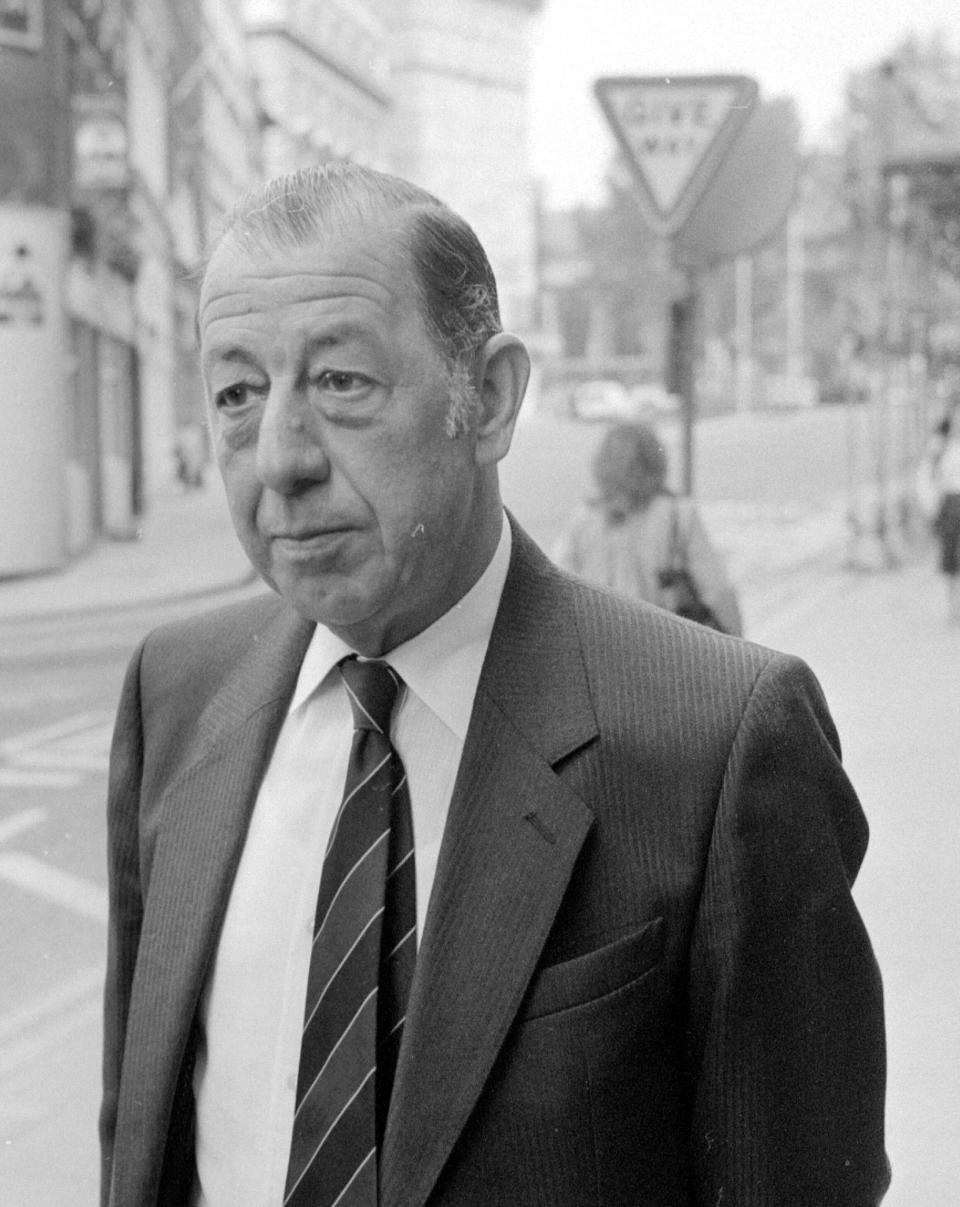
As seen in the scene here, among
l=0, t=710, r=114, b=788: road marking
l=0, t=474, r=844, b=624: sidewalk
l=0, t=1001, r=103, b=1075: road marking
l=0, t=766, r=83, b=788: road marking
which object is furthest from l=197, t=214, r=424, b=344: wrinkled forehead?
l=0, t=474, r=844, b=624: sidewalk

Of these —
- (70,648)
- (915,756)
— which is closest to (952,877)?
(915,756)

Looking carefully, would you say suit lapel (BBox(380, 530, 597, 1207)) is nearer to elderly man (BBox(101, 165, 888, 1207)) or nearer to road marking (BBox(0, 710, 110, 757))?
elderly man (BBox(101, 165, 888, 1207))

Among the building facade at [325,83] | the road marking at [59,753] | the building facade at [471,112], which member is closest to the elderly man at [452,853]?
the building facade at [471,112]

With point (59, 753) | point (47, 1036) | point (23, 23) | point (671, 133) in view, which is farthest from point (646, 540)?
point (23, 23)

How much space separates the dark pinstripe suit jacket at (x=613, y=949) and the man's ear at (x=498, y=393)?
13cm

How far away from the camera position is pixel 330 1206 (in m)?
1.31

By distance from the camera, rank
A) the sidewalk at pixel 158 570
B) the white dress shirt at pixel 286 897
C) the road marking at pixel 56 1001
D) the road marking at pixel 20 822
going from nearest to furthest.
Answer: the white dress shirt at pixel 286 897 → the road marking at pixel 56 1001 → the road marking at pixel 20 822 → the sidewalk at pixel 158 570

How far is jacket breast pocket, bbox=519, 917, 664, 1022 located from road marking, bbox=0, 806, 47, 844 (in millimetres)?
4725

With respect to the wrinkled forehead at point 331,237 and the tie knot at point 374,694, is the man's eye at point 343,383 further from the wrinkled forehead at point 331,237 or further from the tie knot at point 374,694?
the tie knot at point 374,694

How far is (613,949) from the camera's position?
1.29 m

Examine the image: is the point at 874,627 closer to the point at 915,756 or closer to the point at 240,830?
the point at 915,756

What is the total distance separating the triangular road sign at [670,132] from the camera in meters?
4.62

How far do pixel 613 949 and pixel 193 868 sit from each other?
364 millimetres

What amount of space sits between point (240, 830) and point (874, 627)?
10.5m
